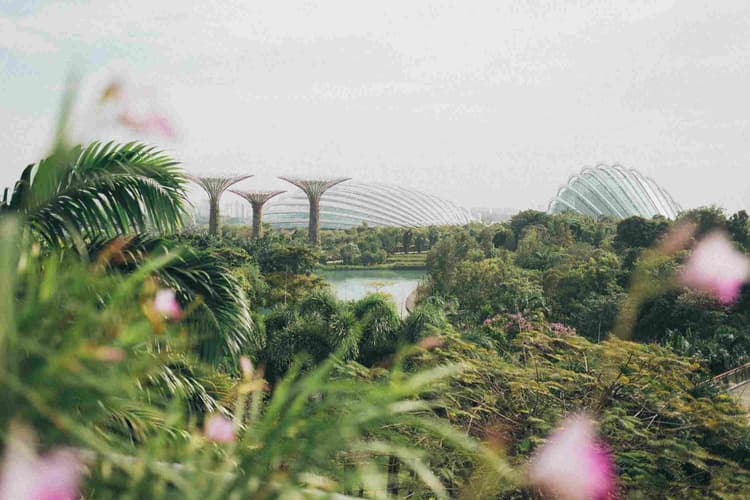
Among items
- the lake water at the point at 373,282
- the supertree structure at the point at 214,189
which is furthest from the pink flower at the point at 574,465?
the supertree structure at the point at 214,189

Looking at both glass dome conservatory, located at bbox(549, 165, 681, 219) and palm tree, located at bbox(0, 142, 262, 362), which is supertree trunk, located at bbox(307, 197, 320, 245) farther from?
palm tree, located at bbox(0, 142, 262, 362)

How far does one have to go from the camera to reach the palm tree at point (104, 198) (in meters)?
3.21

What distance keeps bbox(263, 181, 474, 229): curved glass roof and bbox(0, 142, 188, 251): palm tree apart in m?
63.3

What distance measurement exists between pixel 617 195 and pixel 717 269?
39.2 m

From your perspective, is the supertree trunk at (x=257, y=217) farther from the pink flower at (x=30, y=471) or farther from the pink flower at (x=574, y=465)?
the pink flower at (x=30, y=471)

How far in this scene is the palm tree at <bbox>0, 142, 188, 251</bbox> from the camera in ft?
10.5

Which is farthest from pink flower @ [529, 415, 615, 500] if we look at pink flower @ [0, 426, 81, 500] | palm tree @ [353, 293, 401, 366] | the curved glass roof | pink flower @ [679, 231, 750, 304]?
the curved glass roof

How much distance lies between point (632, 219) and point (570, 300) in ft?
32.7

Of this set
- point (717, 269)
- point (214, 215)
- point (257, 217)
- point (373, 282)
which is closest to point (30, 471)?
point (717, 269)

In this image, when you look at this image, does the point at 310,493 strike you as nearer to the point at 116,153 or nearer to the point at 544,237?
the point at 116,153

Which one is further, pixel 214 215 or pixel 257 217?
pixel 257 217

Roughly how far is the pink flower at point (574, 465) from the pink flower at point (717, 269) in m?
12.2

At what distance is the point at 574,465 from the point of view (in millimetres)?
4961

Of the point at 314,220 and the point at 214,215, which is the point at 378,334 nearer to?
the point at 214,215
